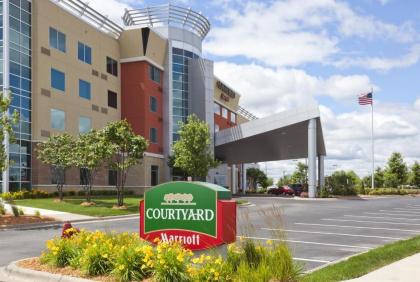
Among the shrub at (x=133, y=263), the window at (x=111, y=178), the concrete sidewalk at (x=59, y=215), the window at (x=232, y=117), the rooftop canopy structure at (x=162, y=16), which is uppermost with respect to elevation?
the rooftop canopy structure at (x=162, y=16)

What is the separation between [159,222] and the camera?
28.4ft

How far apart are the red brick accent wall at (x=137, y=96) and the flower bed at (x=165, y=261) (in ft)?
134

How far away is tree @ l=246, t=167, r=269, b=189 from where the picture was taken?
9594cm

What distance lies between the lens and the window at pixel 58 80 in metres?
39.7

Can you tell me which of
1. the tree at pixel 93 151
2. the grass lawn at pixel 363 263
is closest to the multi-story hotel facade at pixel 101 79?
the tree at pixel 93 151

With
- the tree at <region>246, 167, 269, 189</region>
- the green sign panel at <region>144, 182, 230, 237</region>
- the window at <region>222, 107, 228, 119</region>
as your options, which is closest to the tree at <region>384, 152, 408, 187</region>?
the tree at <region>246, 167, 269, 189</region>

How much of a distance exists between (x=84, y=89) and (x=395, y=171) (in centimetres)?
5761

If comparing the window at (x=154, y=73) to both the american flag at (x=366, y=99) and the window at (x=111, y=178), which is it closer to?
the window at (x=111, y=178)

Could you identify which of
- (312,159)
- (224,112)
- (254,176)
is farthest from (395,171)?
(312,159)

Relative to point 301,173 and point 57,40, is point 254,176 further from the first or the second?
point 57,40

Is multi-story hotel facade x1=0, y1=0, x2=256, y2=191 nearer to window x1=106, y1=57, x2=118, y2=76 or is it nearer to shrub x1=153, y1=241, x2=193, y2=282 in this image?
window x1=106, y1=57, x2=118, y2=76

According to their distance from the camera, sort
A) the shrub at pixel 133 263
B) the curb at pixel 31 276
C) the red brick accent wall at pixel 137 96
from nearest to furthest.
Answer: the shrub at pixel 133 263 → the curb at pixel 31 276 → the red brick accent wall at pixel 137 96

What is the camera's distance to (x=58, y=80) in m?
40.3

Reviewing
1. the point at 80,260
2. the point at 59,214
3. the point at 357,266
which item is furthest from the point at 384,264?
the point at 59,214
